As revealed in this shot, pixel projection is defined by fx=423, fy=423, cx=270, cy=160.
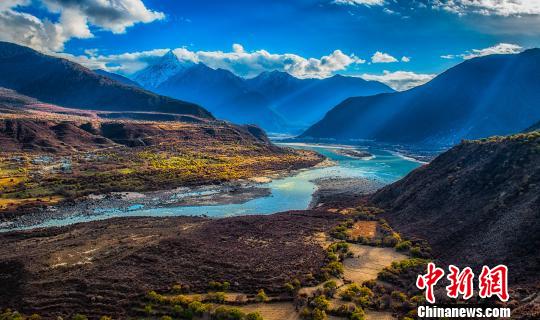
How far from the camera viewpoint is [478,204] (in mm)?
54000

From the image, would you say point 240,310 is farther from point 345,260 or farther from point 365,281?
point 345,260

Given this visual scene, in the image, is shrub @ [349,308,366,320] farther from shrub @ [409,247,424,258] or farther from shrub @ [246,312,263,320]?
shrub @ [409,247,424,258]

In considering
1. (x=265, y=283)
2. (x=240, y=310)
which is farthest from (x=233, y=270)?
(x=240, y=310)

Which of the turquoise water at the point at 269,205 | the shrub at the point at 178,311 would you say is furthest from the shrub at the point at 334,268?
the turquoise water at the point at 269,205

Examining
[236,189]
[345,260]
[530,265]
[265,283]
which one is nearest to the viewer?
[530,265]

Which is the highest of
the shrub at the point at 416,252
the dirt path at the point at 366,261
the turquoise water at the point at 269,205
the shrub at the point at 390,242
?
the turquoise water at the point at 269,205

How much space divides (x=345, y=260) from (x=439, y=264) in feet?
31.8

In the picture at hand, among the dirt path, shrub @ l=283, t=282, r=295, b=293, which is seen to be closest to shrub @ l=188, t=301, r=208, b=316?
shrub @ l=283, t=282, r=295, b=293

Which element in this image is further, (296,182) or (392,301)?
(296,182)

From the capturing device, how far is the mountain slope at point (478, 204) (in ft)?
134

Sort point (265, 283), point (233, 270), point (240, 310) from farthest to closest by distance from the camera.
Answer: point (233, 270) < point (265, 283) < point (240, 310)

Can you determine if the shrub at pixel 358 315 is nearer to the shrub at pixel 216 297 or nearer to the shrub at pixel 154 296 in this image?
the shrub at pixel 216 297

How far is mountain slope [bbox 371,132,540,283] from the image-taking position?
40812 mm

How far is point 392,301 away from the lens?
35406 millimetres
